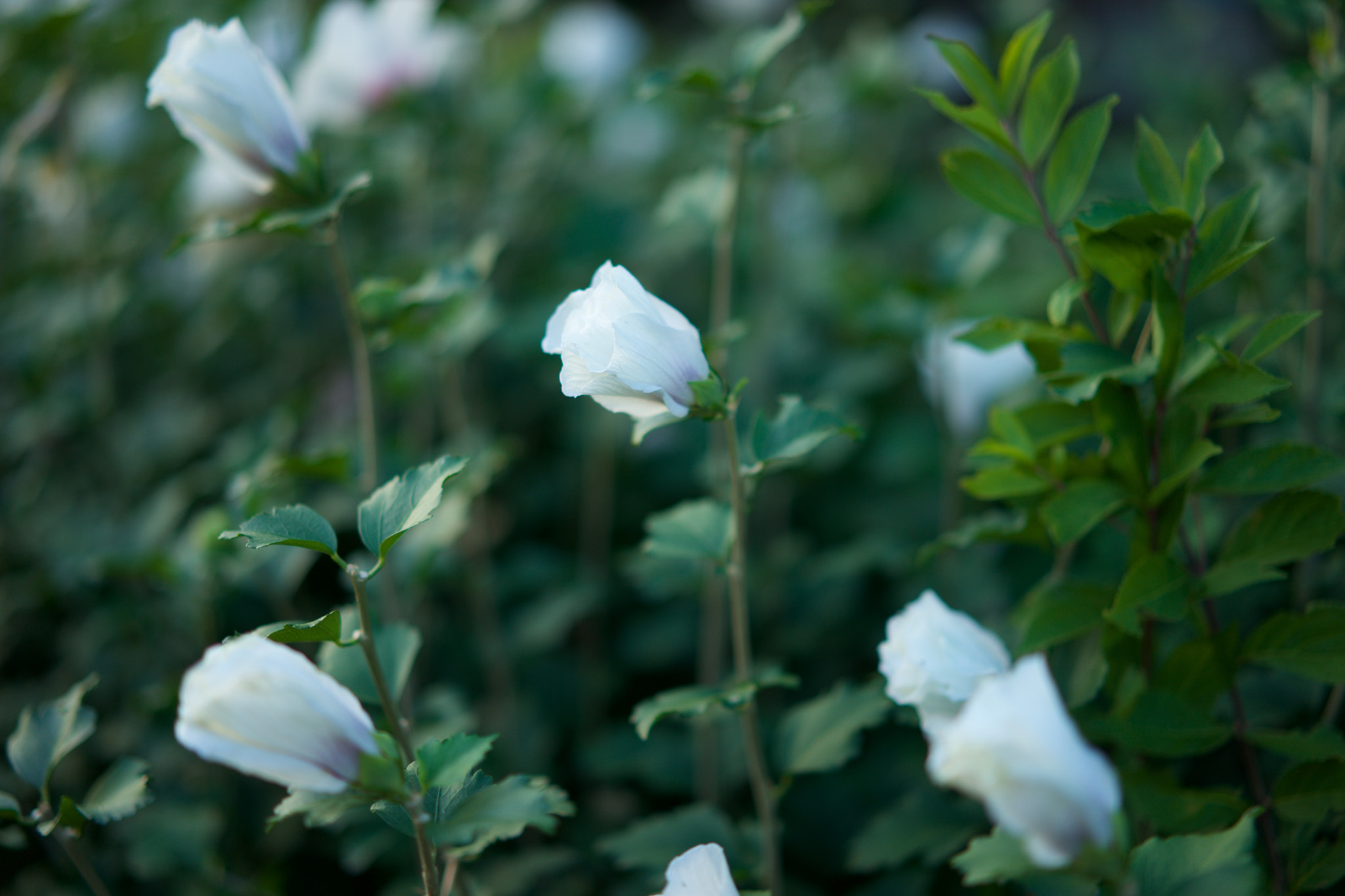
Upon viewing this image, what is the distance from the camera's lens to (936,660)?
1.66 ft

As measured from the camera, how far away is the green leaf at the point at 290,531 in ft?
1.59

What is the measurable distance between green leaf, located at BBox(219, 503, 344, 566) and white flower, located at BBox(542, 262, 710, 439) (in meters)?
0.16

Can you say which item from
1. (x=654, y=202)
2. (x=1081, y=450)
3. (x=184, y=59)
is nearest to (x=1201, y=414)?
(x=1081, y=450)

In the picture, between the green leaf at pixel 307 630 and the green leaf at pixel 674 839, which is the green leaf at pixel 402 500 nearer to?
the green leaf at pixel 307 630

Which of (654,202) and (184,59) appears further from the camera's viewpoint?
(654,202)

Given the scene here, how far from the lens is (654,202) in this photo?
1713 mm

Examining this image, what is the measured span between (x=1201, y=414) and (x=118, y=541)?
109cm

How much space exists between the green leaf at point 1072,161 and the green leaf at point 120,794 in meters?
0.70

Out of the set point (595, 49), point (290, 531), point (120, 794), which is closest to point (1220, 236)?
point (290, 531)

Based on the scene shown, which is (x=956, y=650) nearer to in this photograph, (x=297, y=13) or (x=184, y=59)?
(x=184, y=59)

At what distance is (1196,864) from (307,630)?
475 millimetres

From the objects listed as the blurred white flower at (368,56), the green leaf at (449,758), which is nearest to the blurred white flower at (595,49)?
the blurred white flower at (368,56)

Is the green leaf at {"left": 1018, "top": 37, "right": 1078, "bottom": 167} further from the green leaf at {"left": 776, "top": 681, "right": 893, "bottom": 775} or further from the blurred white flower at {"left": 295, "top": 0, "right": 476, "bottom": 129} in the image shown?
the blurred white flower at {"left": 295, "top": 0, "right": 476, "bottom": 129}

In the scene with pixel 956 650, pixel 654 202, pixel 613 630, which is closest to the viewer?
pixel 956 650
